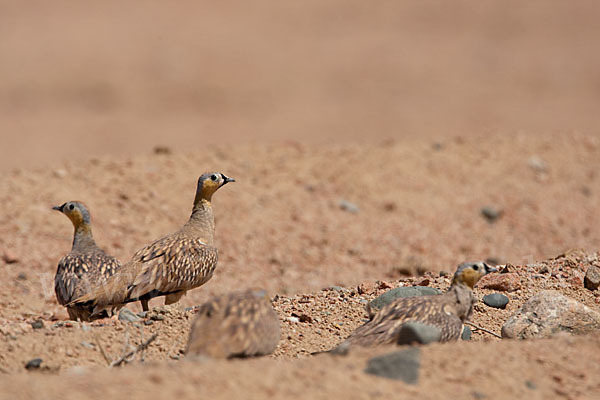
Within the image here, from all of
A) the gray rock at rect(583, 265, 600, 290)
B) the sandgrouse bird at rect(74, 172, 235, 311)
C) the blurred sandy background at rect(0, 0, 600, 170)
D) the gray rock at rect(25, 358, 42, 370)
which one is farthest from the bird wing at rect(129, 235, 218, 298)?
the blurred sandy background at rect(0, 0, 600, 170)

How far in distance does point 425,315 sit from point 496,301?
66.0 inches

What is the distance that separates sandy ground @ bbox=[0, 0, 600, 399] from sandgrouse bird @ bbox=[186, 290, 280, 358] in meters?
0.24

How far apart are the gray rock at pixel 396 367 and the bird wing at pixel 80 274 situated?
379 cm

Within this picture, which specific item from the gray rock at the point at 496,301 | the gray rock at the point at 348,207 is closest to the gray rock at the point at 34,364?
the gray rock at the point at 496,301

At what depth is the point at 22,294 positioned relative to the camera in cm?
998

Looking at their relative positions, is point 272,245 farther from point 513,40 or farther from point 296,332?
point 513,40

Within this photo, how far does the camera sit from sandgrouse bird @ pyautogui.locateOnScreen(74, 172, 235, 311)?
25.7 feet

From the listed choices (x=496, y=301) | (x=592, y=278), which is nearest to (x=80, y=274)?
(x=496, y=301)

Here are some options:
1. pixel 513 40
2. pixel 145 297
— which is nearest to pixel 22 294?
pixel 145 297

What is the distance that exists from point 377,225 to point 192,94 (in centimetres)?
1741

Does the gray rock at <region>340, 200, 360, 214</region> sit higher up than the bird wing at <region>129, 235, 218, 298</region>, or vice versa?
Answer: the gray rock at <region>340, 200, 360, 214</region>

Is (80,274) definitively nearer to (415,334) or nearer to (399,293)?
(399,293)

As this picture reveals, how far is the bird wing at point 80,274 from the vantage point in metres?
8.26

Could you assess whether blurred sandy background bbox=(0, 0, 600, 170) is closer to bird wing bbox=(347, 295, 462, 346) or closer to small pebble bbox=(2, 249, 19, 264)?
small pebble bbox=(2, 249, 19, 264)
